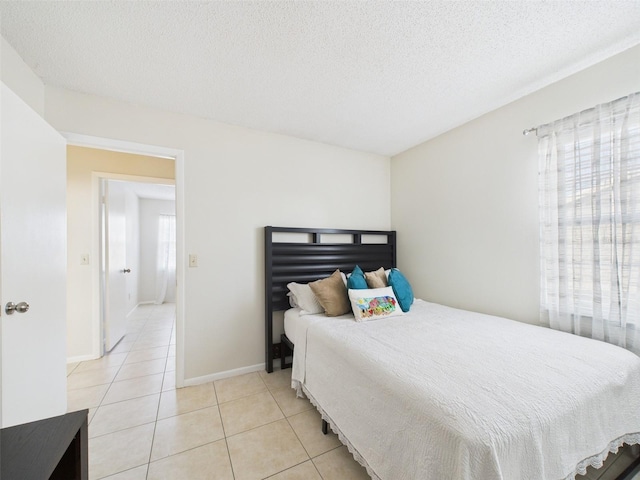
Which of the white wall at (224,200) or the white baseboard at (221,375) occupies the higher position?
the white wall at (224,200)

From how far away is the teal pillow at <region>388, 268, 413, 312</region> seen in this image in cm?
232

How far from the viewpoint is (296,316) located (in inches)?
90.8

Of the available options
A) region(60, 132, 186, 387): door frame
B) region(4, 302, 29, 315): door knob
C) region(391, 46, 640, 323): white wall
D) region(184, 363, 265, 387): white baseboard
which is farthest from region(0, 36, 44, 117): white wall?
region(391, 46, 640, 323): white wall

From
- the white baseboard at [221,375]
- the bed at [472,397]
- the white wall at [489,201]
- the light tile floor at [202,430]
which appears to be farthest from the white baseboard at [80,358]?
the white wall at [489,201]

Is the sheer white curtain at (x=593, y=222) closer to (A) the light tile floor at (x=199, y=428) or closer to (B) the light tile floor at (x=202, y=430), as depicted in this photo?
(B) the light tile floor at (x=202, y=430)

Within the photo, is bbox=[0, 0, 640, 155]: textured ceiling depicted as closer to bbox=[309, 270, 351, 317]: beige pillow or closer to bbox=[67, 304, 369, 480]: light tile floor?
bbox=[309, 270, 351, 317]: beige pillow

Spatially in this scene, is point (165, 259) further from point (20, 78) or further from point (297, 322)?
point (297, 322)

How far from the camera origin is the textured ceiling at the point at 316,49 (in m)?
1.29

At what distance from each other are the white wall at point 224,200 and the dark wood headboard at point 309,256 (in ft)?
0.43

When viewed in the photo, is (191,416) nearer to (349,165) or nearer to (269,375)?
(269,375)

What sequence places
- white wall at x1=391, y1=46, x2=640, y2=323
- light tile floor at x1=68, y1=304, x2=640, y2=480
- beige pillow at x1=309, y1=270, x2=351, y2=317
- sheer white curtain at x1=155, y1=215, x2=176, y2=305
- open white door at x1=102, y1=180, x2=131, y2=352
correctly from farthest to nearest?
1. sheer white curtain at x1=155, y1=215, x2=176, y2=305
2. open white door at x1=102, y1=180, x2=131, y2=352
3. beige pillow at x1=309, y1=270, x2=351, y2=317
4. white wall at x1=391, y1=46, x2=640, y2=323
5. light tile floor at x1=68, y1=304, x2=640, y2=480

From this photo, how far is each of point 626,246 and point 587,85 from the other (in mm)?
1097

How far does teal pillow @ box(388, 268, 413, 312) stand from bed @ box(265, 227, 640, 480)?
1.27ft

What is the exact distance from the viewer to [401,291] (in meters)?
2.37
